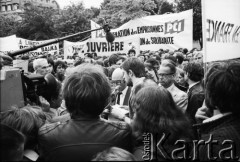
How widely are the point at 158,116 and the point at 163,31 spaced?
31.0 ft

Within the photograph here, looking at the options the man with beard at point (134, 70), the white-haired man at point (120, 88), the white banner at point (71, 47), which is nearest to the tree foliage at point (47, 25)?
the white banner at point (71, 47)

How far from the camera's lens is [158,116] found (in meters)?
2.16

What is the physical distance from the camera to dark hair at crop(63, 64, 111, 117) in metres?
1.99

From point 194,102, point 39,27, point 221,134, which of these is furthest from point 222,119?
point 39,27

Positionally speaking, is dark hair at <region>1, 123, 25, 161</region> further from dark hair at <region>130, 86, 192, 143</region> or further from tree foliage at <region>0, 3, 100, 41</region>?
tree foliage at <region>0, 3, 100, 41</region>

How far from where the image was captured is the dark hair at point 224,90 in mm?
2131

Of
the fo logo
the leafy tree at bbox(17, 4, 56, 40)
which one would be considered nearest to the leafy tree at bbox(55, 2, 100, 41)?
the leafy tree at bbox(17, 4, 56, 40)

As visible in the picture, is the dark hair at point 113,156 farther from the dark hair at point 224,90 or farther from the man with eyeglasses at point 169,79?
the man with eyeglasses at point 169,79

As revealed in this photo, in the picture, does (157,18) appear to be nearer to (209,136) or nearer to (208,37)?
(208,37)

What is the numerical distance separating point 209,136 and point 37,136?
3.50 feet

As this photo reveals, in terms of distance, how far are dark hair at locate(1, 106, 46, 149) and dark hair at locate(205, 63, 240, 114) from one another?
1.15 meters

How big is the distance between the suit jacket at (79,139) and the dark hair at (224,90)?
650 mm

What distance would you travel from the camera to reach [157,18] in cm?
1187

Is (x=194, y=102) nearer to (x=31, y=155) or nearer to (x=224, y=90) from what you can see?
(x=224, y=90)
